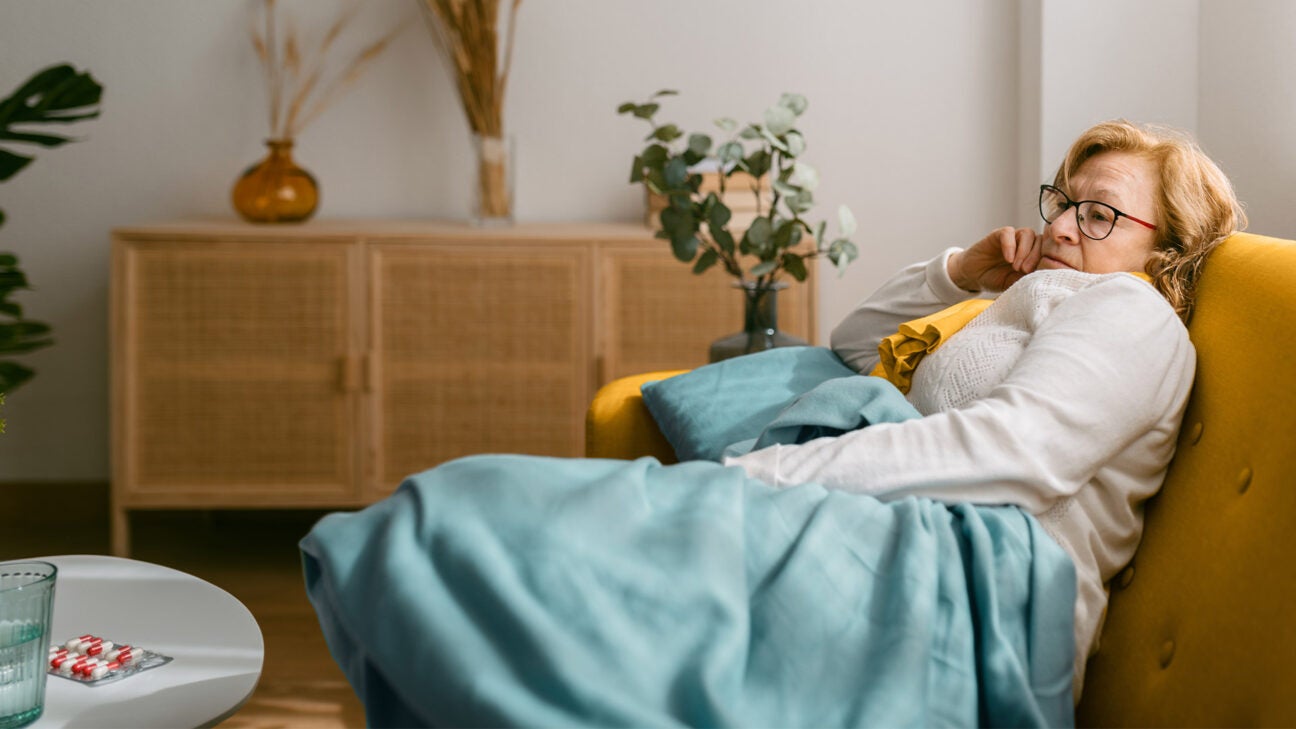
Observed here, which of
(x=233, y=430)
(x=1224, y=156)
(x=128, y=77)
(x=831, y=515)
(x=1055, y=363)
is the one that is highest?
(x=128, y=77)

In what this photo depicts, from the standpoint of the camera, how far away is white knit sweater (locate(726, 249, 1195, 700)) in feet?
4.60

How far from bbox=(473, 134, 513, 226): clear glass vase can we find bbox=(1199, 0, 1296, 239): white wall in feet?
5.97

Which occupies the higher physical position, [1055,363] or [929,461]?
[1055,363]

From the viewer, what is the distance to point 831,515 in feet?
4.26

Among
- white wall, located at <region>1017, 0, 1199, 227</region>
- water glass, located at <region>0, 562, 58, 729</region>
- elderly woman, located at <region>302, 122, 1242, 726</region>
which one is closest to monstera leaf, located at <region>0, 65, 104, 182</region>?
water glass, located at <region>0, 562, 58, 729</region>

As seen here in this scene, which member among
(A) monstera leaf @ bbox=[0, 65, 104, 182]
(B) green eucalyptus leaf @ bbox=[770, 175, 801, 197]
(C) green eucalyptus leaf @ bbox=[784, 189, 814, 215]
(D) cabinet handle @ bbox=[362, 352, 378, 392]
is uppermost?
(A) monstera leaf @ bbox=[0, 65, 104, 182]

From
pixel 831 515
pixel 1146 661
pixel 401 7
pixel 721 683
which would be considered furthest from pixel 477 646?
pixel 401 7

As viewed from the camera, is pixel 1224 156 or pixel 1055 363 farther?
pixel 1224 156

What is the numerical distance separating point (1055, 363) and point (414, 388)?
7.02 ft

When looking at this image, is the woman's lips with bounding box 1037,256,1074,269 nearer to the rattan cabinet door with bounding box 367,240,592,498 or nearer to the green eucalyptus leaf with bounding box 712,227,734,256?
the green eucalyptus leaf with bounding box 712,227,734,256

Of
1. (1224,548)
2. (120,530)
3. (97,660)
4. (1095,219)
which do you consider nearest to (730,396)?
(1095,219)

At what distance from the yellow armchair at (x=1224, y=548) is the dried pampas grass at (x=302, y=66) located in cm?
265

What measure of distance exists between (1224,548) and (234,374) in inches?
102

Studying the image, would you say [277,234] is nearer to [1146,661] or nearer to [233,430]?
[233,430]
